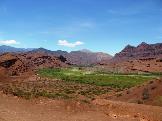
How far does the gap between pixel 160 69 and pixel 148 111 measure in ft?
389

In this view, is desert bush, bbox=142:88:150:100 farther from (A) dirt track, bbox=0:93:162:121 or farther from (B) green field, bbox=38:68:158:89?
(B) green field, bbox=38:68:158:89

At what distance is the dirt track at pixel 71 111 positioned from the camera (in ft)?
69.7

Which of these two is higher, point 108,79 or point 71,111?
point 108,79

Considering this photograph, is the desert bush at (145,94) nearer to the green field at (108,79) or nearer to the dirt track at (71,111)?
the dirt track at (71,111)

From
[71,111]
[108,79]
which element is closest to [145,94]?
[71,111]

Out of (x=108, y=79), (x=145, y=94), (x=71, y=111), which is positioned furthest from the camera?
(x=108, y=79)

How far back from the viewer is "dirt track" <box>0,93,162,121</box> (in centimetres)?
2123

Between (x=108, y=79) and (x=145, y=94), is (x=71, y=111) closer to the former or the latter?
(x=145, y=94)

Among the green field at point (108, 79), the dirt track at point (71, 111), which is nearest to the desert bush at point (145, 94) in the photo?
the dirt track at point (71, 111)

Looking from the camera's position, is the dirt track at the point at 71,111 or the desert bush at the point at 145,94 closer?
the dirt track at the point at 71,111

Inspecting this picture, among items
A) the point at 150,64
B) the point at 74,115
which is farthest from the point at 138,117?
the point at 150,64

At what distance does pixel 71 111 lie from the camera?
2327 centimetres

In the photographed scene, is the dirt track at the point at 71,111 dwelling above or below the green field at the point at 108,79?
below

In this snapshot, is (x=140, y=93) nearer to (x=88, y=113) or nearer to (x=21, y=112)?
(x=88, y=113)
